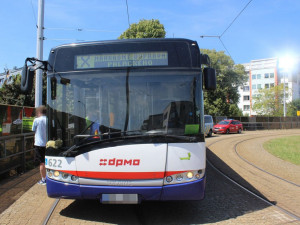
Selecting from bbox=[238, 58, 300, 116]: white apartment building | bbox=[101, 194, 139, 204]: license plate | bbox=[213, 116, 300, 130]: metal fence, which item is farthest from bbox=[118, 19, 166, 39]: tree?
bbox=[238, 58, 300, 116]: white apartment building

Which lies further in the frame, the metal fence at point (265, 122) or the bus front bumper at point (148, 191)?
the metal fence at point (265, 122)

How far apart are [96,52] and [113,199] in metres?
2.27

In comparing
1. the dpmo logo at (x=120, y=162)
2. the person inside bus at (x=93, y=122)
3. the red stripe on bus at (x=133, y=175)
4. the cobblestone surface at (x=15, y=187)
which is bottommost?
the cobblestone surface at (x=15, y=187)

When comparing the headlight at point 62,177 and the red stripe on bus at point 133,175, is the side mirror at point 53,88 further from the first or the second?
the red stripe on bus at point 133,175

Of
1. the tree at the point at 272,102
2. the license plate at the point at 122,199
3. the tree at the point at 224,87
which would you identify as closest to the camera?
the license plate at the point at 122,199

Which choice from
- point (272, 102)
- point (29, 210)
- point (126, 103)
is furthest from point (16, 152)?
point (272, 102)

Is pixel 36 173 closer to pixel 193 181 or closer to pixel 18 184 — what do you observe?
pixel 18 184

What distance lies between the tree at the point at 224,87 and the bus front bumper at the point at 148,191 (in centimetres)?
3458

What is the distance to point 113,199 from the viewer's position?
13.2ft

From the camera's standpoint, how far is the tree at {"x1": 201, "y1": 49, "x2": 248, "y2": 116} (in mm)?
39750

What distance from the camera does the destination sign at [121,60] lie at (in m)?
4.45

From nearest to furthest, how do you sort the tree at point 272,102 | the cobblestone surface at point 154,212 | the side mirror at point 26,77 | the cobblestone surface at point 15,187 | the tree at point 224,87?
the cobblestone surface at point 154,212 < the side mirror at point 26,77 < the cobblestone surface at point 15,187 < the tree at point 224,87 < the tree at point 272,102

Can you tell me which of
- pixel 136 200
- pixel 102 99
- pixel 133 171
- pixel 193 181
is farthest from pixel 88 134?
pixel 193 181

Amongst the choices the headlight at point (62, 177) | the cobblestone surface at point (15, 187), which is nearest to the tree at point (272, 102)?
the cobblestone surface at point (15, 187)
